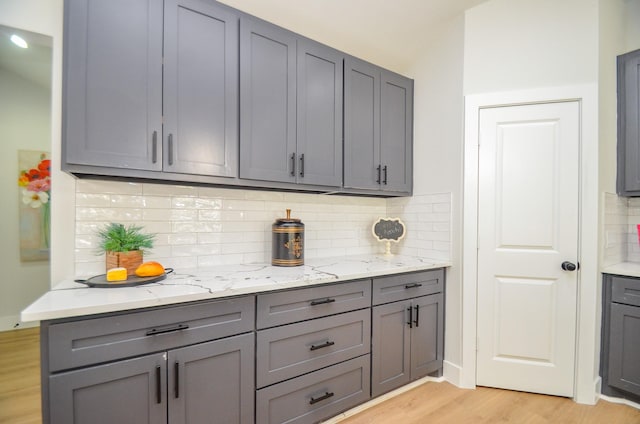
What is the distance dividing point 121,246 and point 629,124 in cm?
361

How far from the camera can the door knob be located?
2.01 metres

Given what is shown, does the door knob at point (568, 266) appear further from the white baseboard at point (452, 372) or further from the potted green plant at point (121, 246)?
the potted green plant at point (121, 246)

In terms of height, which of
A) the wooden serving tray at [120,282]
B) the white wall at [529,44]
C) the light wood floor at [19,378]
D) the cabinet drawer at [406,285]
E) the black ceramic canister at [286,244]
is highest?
the white wall at [529,44]

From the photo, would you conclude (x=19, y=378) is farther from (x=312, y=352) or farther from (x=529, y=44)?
(x=529, y=44)

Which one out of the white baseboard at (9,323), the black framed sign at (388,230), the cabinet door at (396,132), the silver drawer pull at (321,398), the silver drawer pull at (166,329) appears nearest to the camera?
the silver drawer pull at (166,329)

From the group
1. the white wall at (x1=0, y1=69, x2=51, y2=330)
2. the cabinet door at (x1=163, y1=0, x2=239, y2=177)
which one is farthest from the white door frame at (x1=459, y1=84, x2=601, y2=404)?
the white wall at (x1=0, y1=69, x2=51, y2=330)

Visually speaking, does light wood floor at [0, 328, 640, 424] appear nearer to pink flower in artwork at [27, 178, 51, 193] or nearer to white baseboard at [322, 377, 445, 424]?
white baseboard at [322, 377, 445, 424]

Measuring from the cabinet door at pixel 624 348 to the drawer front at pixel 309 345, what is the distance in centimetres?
178

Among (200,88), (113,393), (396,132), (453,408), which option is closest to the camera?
(113,393)

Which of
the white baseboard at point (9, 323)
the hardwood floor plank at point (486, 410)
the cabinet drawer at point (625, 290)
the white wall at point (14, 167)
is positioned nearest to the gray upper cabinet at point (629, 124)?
the cabinet drawer at point (625, 290)

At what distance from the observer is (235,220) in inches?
82.3

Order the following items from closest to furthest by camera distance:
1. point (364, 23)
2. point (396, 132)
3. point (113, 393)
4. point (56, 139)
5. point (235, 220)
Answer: point (113, 393) → point (56, 139) → point (235, 220) → point (364, 23) → point (396, 132)

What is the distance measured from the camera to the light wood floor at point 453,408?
6.03ft

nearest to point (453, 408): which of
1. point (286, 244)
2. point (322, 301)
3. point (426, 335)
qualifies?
point (426, 335)
